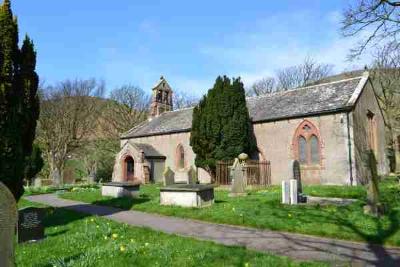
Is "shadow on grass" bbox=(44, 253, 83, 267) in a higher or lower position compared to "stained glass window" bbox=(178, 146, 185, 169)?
lower

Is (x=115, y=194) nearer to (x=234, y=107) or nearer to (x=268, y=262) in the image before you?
(x=234, y=107)

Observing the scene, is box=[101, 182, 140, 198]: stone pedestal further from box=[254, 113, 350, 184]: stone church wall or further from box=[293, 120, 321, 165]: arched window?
box=[293, 120, 321, 165]: arched window

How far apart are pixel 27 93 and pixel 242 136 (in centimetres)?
1653

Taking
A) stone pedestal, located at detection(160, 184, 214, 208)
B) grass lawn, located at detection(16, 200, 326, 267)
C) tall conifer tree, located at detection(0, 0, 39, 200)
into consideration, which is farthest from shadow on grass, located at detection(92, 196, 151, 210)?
grass lawn, located at detection(16, 200, 326, 267)

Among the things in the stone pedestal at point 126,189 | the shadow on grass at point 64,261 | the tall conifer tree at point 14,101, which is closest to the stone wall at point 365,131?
the stone pedestal at point 126,189

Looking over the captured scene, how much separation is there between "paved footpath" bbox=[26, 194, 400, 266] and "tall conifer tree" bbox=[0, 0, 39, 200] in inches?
148


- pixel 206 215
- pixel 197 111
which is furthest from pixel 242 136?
pixel 206 215

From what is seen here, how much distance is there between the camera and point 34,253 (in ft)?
23.7

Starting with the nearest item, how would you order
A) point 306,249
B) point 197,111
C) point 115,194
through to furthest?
1. point 306,249
2. point 115,194
3. point 197,111

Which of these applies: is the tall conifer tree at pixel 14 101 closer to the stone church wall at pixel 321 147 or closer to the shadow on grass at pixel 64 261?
the shadow on grass at pixel 64 261

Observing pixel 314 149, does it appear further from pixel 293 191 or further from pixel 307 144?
pixel 293 191

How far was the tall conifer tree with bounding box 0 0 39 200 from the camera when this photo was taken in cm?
1026

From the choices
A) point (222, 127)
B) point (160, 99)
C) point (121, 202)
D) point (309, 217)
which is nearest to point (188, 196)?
point (121, 202)

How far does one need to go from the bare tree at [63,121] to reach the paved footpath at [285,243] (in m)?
27.9
